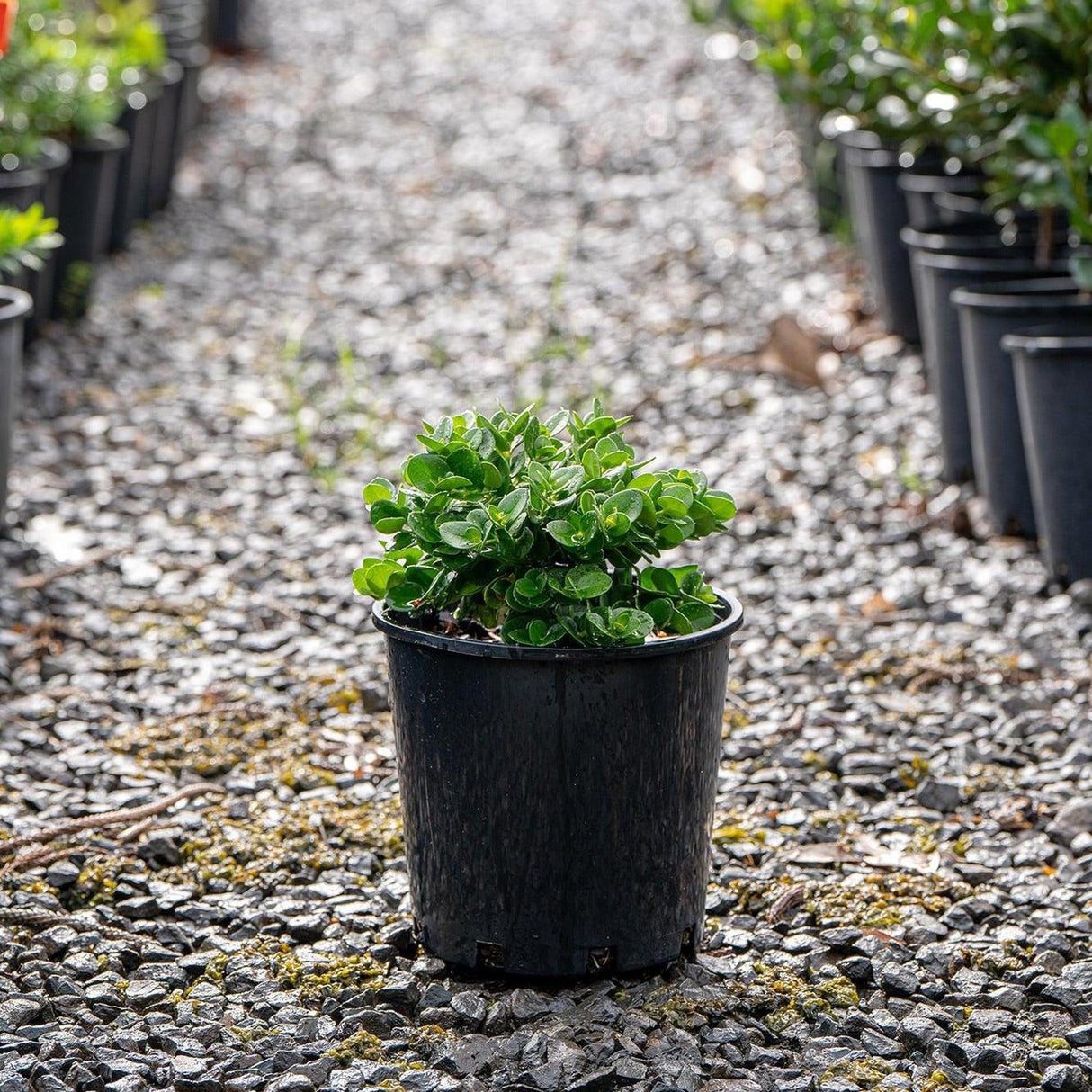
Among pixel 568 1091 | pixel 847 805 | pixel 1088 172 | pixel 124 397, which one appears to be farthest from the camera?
pixel 124 397

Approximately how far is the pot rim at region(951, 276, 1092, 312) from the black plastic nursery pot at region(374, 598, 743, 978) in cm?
204

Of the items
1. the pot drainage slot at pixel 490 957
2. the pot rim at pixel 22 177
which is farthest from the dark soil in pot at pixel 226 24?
the pot drainage slot at pixel 490 957

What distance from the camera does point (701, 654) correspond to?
83.2 inches

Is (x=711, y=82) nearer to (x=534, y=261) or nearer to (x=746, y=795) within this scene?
(x=534, y=261)

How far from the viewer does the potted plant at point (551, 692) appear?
6.72 feet

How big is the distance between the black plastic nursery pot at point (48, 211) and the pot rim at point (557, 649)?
12.3 feet

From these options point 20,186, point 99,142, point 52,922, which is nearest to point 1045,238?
point 20,186

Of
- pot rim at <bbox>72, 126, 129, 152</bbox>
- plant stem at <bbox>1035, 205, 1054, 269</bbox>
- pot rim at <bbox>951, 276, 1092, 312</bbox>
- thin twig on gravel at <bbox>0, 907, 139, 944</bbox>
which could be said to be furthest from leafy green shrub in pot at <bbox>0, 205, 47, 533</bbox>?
plant stem at <bbox>1035, 205, 1054, 269</bbox>

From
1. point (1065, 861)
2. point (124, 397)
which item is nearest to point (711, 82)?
point (124, 397)

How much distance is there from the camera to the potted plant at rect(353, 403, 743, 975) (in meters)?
2.05

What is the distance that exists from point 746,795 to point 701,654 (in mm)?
774

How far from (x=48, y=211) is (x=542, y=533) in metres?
4.07

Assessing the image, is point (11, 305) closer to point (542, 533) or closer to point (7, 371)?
point (7, 371)

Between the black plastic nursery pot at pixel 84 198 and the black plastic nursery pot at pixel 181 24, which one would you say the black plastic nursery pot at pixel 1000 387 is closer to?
the black plastic nursery pot at pixel 84 198
